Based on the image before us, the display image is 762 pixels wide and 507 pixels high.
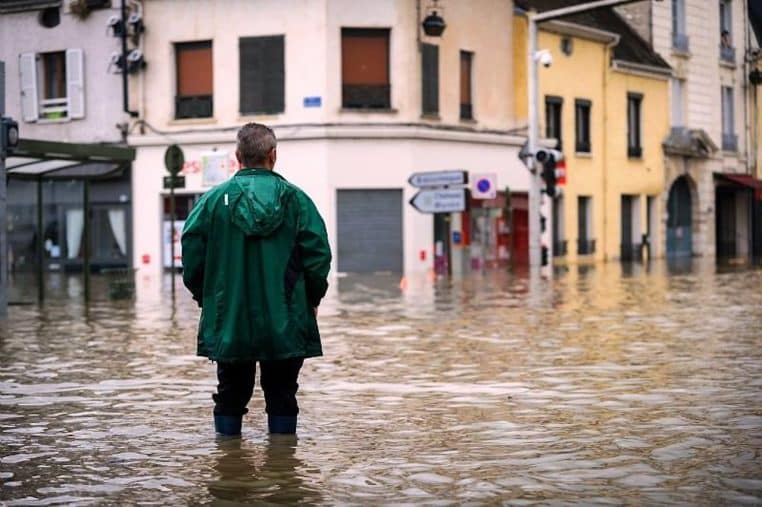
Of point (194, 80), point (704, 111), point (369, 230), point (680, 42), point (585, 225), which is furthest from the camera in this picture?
point (704, 111)

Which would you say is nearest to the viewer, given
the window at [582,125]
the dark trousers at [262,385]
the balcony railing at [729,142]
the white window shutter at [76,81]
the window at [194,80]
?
the dark trousers at [262,385]

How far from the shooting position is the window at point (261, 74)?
3650 centimetres

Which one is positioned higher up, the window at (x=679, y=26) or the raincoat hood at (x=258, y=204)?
the window at (x=679, y=26)

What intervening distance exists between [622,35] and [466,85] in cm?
1113

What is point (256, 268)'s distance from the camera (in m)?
6.86

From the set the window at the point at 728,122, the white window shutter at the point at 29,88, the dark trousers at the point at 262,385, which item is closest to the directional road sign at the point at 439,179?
the white window shutter at the point at 29,88

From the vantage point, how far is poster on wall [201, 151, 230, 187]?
36.8m

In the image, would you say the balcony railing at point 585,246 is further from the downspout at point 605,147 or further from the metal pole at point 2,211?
the metal pole at point 2,211

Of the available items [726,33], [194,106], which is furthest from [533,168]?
[726,33]

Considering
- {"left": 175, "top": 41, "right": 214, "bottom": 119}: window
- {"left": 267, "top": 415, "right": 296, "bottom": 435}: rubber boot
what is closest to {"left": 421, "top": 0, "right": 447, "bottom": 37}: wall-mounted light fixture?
{"left": 175, "top": 41, "right": 214, "bottom": 119}: window

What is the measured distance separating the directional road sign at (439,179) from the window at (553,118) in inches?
430

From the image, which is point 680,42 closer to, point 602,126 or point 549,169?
point 602,126

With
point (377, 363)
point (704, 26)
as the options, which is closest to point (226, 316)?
point (377, 363)

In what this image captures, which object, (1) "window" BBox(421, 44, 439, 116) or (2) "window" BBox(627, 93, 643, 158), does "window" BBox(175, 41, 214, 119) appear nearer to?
(1) "window" BBox(421, 44, 439, 116)
